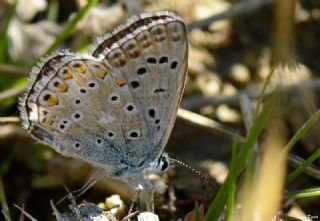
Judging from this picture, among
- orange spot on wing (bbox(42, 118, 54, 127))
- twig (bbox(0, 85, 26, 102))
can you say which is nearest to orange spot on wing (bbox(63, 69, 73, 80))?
orange spot on wing (bbox(42, 118, 54, 127))

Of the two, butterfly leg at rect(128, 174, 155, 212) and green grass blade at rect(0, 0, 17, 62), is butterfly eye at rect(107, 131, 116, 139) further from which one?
green grass blade at rect(0, 0, 17, 62)

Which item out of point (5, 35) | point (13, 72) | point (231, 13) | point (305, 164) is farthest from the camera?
point (231, 13)

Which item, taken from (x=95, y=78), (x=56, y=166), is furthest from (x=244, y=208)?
(x=56, y=166)

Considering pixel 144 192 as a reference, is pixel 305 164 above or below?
above

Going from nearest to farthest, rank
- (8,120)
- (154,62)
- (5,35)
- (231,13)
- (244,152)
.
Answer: (244,152), (154,62), (8,120), (5,35), (231,13)

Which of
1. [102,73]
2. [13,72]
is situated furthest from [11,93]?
[102,73]

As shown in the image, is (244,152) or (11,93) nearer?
(244,152)

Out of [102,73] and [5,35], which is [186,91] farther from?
[102,73]
